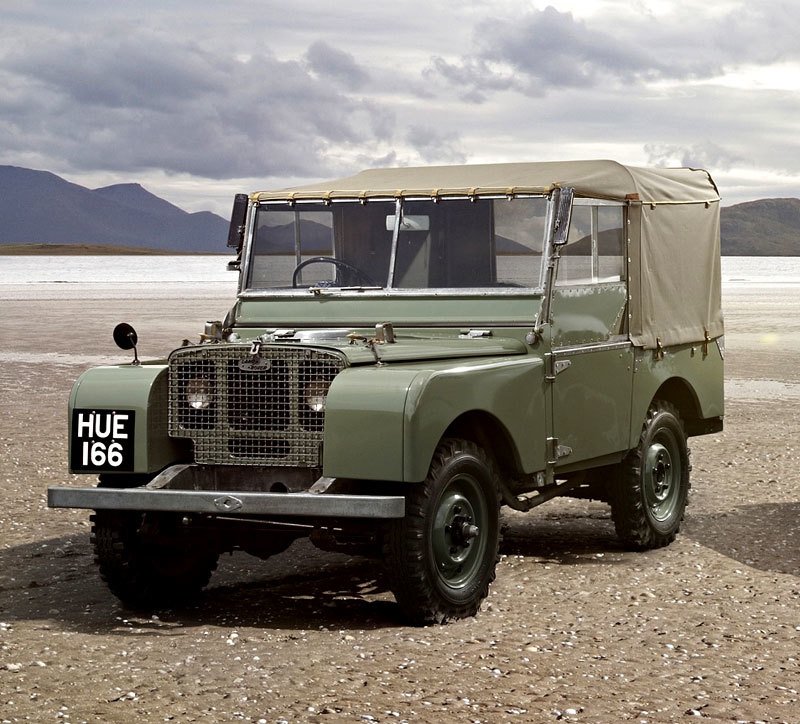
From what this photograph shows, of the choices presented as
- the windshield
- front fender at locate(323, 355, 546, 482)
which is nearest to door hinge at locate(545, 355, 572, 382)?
the windshield

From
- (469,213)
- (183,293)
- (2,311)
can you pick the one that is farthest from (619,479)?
(183,293)

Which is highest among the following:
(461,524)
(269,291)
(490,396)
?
(269,291)

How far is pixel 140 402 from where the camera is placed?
8.21m

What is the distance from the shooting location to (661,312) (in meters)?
10.7

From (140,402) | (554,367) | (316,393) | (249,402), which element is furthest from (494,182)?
(140,402)

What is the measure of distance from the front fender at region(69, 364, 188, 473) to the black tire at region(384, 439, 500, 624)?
1.47m

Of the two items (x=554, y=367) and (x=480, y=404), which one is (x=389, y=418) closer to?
(x=480, y=404)

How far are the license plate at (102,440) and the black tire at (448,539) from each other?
1602 millimetres

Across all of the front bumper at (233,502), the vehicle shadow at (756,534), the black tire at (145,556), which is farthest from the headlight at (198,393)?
the vehicle shadow at (756,534)

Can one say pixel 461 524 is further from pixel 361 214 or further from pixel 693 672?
pixel 361 214

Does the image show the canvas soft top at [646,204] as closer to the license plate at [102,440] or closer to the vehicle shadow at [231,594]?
the license plate at [102,440]

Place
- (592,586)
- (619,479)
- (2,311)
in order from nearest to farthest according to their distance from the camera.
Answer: (592,586), (619,479), (2,311)

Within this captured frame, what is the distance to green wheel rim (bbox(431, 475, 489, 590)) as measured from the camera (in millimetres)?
7992

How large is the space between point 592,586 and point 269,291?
2788 mm
